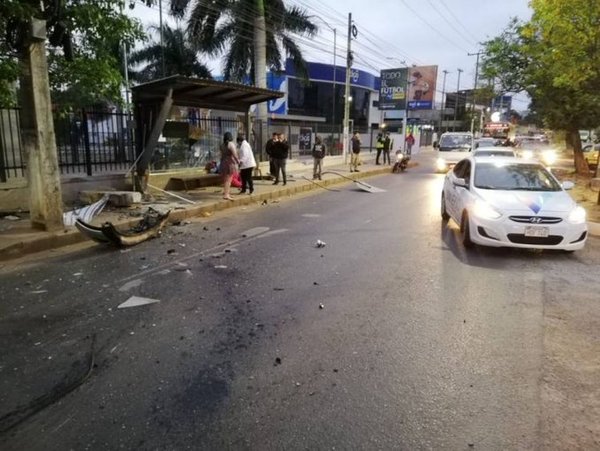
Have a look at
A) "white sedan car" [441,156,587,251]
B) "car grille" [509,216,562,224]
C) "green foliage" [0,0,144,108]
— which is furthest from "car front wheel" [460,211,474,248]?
"green foliage" [0,0,144,108]

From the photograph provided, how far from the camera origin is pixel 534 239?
698cm

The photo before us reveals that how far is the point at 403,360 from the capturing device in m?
3.88

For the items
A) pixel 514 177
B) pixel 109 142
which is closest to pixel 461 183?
pixel 514 177

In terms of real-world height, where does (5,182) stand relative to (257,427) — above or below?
above

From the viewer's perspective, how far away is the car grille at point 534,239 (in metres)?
6.97

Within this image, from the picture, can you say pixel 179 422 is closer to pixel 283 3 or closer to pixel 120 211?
pixel 120 211

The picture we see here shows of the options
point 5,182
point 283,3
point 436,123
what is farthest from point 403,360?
point 436,123

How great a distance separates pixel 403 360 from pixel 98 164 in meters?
10.6

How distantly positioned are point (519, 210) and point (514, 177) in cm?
136

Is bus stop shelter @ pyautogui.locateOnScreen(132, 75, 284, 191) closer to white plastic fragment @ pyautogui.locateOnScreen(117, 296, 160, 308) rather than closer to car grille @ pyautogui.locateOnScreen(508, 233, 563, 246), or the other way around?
white plastic fragment @ pyautogui.locateOnScreen(117, 296, 160, 308)

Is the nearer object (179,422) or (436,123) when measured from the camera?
(179,422)

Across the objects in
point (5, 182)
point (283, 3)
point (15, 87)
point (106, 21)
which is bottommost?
point (5, 182)

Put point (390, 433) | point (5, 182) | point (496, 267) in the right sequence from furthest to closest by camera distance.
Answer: point (5, 182), point (496, 267), point (390, 433)

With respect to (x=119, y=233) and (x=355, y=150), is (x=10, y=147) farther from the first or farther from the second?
(x=355, y=150)
